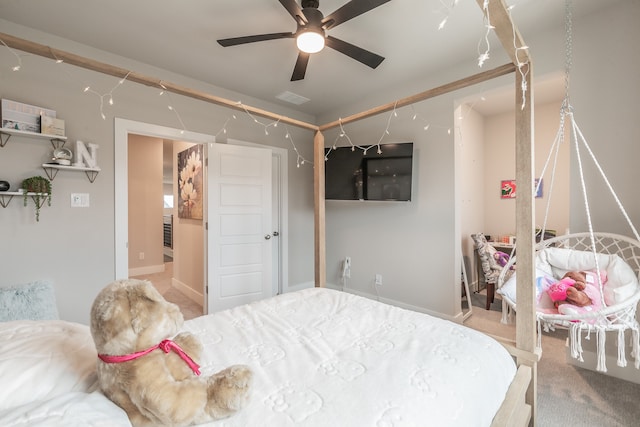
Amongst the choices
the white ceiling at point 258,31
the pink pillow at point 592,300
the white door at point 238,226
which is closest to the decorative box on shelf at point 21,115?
the white ceiling at point 258,31

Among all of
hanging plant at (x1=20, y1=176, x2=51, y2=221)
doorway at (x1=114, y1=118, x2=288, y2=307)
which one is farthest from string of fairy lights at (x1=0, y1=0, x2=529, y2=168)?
hanging plant at (x1=20, y1=176, x2=51, y2=221)

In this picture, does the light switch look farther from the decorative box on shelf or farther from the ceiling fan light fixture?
the ceiling fan light fixture

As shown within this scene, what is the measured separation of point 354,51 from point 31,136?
8.53 feet

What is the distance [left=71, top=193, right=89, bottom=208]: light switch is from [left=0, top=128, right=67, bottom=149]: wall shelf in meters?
0.42

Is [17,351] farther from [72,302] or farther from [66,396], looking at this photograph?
[72,302]

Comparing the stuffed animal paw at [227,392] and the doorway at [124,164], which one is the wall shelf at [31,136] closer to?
the doorway at [124,164]

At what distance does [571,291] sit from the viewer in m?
1.68

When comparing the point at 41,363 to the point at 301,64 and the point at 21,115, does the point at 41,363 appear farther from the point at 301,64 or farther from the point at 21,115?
the point at 21,115

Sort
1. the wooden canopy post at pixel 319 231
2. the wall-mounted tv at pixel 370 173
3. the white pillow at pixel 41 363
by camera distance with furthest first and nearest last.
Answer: the wall-mounted tv at pixel 370 173, the wooden canopy post at pixel 319 231, the white pillow at pixel 41 363

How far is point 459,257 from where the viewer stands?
115 inches

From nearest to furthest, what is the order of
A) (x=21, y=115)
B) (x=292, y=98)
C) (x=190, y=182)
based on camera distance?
(x=21, y=115), (x=292, y=98), (x=190, y=182)

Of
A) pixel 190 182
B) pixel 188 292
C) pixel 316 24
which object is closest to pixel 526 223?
pixel 316 24

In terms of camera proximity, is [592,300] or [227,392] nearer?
[227,392]

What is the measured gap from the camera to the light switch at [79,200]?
2379 millimetres
